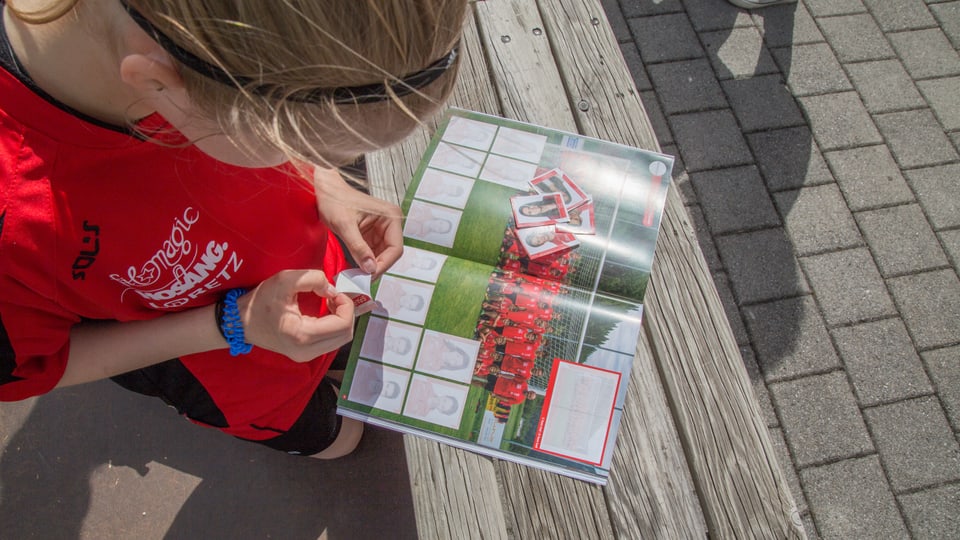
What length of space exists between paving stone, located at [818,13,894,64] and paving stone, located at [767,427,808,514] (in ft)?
5.24

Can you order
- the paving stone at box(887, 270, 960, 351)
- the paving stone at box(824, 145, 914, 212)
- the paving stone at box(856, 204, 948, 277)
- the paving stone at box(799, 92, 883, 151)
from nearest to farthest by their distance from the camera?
the paving stone at box(887, 270, 960, 351)
the paving stone at box(856, 204, 948, 277)
the paving stone at box(824, 145, 914, 212)
the paving stone at box(799, 92, 883, 151)

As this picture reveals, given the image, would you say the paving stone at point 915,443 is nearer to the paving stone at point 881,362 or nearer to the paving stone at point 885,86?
the paving stone at point 881,362

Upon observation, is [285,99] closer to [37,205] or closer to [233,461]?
[37,205]

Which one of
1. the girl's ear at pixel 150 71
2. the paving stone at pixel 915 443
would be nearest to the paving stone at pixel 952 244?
the paving stone at pixel 915 443

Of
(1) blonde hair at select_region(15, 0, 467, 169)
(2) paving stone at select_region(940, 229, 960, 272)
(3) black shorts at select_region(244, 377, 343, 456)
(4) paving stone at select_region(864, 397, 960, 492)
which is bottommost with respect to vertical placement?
(4) paving stone at select_region(864, 397, 960, 492)

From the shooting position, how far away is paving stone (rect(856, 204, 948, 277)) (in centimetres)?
194

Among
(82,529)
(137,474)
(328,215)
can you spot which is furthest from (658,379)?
(82,529)

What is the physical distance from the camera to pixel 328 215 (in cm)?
106

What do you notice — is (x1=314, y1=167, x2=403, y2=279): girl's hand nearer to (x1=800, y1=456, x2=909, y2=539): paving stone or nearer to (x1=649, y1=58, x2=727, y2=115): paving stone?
(x1=800, y1=456, x2=909, y2=539): paving stone

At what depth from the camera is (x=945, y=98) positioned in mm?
2240

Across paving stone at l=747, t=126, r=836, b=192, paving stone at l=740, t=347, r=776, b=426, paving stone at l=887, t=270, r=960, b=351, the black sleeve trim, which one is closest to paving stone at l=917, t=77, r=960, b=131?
paving stone at l=747, t=126, r=836, b=192

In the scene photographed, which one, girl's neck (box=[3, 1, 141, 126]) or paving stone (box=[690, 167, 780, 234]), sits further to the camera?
paving stone (box=[690, 167, 780, 234])

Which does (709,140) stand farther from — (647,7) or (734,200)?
(647,7)

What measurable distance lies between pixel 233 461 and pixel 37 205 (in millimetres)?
1235
